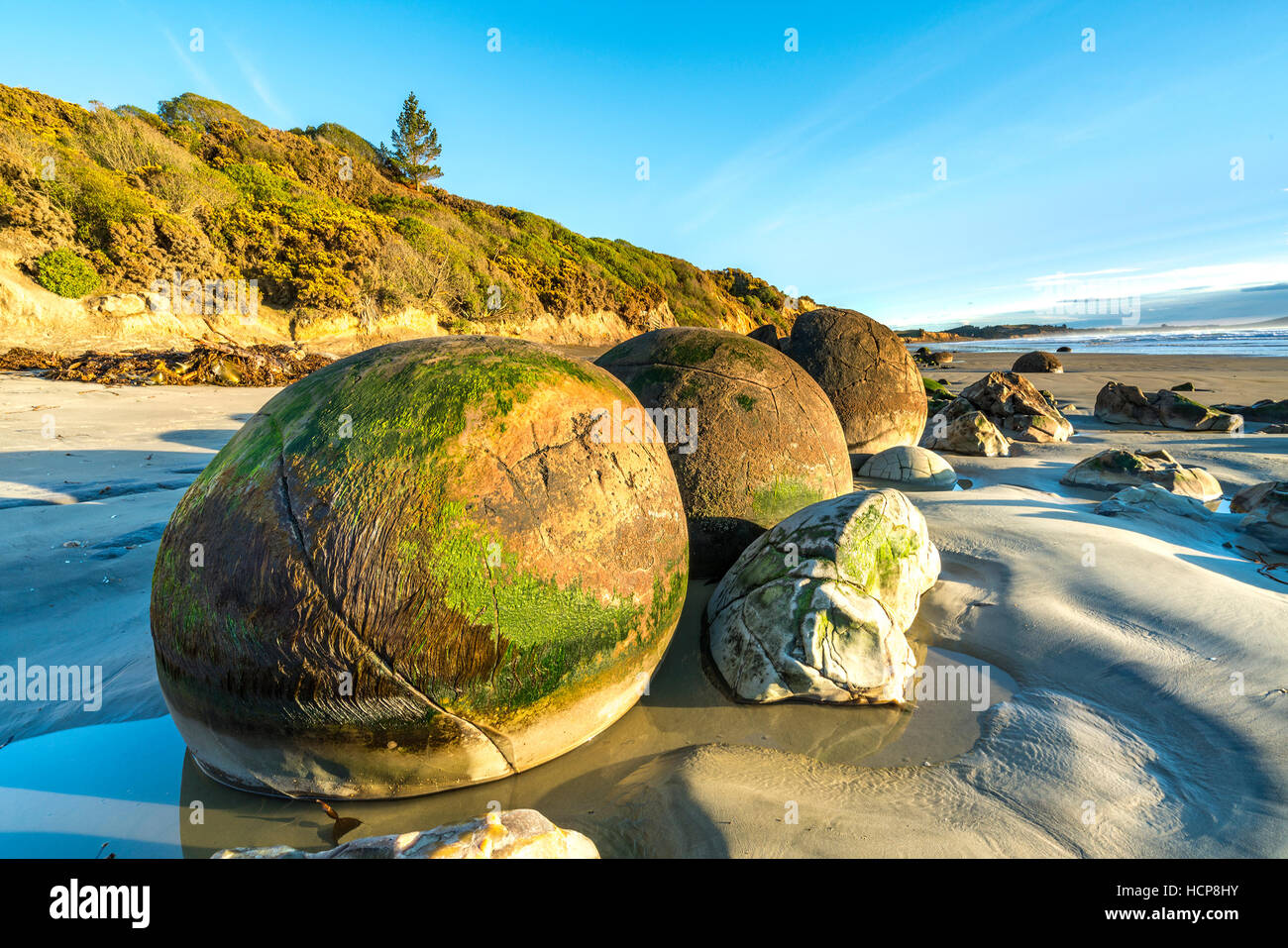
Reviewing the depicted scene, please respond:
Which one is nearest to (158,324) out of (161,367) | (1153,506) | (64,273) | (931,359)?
(64,273)

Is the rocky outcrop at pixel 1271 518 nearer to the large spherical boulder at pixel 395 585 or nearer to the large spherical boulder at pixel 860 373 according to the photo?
the large spherical boulder at pixel 860 373

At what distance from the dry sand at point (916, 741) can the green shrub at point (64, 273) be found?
48.5ft

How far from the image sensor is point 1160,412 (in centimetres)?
1155

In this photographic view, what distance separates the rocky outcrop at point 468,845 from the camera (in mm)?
1777

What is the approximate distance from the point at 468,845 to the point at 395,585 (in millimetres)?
919

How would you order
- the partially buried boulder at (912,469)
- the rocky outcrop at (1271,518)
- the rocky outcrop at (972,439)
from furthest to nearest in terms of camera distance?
the rocky outcrop at (972,439)
the partially buried boulder at (912,469)
the rocky outcrop at (1271,518)

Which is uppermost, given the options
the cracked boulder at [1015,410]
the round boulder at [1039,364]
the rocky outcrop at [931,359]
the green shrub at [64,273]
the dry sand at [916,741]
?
the green shrub at [64,273]

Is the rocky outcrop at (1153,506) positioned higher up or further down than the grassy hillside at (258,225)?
further down

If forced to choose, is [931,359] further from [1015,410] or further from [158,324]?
[158,324]

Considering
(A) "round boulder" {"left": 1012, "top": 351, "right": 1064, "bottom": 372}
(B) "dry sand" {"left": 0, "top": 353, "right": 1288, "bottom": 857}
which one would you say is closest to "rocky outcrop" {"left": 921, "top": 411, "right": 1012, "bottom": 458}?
(B) "dry sand" {"left": 0, "top": 353, "right": 1288, "bottom": 857}

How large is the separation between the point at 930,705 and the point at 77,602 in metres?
5.41

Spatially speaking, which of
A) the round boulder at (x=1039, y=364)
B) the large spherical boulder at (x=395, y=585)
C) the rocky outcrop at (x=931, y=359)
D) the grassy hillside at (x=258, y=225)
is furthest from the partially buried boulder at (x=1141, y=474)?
the rocky outcrop at (x=931, y=359)

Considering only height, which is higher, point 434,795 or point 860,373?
point 860,373
